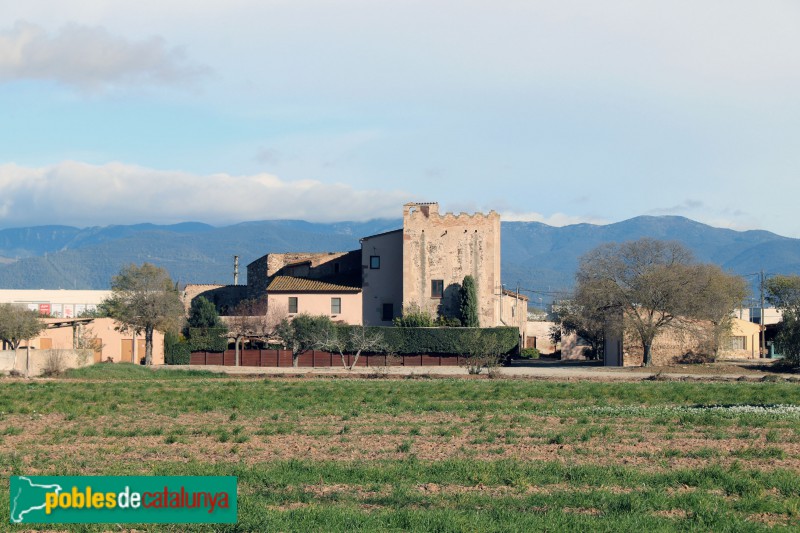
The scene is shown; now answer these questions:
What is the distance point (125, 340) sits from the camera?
72125mm

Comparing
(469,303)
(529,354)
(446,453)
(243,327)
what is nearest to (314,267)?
(243,327)

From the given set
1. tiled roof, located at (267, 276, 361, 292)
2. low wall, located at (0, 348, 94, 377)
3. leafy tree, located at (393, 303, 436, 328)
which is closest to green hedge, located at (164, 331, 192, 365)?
tiled roof, located at (267, 276, 361, 292)

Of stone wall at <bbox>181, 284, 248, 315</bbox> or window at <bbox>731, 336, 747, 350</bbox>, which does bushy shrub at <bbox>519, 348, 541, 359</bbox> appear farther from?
stone wall at <bbox>181, 284, 248, 315</bbox>

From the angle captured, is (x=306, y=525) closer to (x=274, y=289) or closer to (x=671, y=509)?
(x=671, y=509)

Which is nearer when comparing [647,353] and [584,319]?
[647,353]

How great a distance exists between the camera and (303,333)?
64.2 m

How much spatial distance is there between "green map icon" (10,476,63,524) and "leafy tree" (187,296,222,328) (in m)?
62.7

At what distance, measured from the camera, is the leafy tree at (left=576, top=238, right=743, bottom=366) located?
6228cm

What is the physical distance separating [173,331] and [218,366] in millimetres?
5019

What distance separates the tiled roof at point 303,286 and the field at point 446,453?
41352mm

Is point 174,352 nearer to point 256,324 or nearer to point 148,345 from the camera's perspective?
point 148,345

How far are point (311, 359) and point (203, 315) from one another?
14.9 meters

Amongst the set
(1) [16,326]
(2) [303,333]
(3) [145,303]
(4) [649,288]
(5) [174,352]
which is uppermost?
(4) [649,288]

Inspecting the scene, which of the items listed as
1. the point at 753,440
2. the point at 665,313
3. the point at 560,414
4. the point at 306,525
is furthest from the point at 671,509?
the point at 665,313
